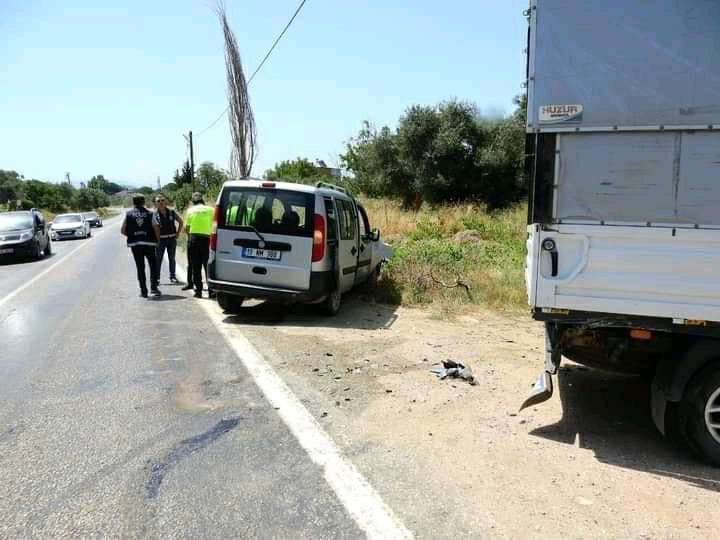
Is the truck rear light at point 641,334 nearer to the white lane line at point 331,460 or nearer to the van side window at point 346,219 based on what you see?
the white lane line at point 331,460

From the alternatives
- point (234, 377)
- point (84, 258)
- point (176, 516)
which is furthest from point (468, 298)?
point (84, 258)

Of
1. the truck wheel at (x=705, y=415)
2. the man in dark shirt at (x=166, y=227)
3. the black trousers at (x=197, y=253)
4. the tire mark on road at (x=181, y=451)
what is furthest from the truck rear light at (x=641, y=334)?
the man in dark shirt at (x=166, y=227)

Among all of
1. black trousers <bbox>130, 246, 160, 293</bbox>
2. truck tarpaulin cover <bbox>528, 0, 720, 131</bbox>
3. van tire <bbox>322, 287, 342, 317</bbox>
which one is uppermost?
truck tarpaulin cover <bbox>528, 0, 720, 131</bbox>

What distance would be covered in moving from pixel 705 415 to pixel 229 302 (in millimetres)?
6416

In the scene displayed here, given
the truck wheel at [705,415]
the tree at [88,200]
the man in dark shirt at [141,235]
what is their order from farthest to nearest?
the tree at [88,200]
the man in dark shirt at [141,235]
the truck wheel at [705,415]

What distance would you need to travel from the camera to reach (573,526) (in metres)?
3.08

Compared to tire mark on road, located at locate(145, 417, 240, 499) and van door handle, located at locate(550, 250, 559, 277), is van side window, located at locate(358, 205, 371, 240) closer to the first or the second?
tire mark on road, located at locate(145, 417, 240, 499)

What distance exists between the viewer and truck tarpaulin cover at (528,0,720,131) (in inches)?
144

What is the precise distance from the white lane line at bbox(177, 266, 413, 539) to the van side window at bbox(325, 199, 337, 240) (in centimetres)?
253

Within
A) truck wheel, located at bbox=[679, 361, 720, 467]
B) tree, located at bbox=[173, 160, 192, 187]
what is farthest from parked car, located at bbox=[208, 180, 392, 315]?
tree, located at bbox=[173, 160, 192, 187]

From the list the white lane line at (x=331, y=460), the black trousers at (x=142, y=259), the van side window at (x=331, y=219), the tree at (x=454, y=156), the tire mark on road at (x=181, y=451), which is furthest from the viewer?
the tree at (x=454, y=156)

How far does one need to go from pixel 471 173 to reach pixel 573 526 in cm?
2833

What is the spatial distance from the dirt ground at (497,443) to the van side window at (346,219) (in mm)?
2299

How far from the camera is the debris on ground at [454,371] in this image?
5.51 m
